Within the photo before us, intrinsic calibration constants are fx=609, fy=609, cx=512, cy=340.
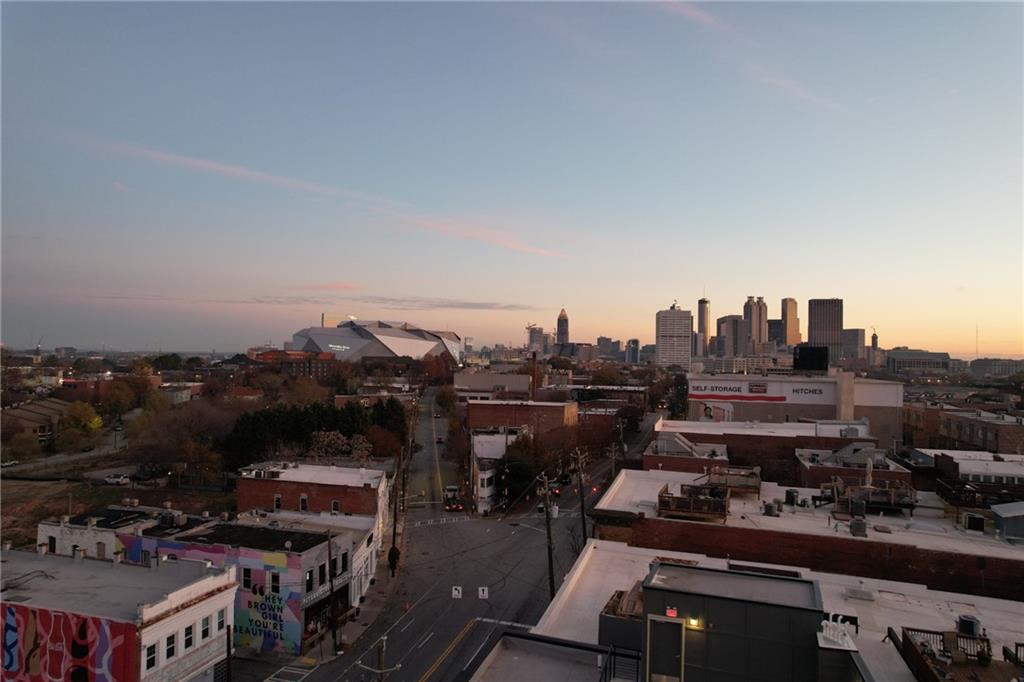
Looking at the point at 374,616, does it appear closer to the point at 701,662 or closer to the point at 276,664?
the point at 276,664

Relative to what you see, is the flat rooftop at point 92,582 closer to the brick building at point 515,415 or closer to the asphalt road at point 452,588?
the asphalt road at point 452,588

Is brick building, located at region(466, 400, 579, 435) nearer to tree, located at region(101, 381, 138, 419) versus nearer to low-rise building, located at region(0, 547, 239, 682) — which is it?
low-rise building, located at region(0, 547, 239, 682)

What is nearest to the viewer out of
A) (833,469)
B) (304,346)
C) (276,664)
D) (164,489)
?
(276,664)

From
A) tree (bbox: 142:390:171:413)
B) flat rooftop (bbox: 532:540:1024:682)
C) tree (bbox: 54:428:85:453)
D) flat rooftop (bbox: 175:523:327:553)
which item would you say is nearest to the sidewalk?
flat rooftop (bbox: 175:523:327:553)

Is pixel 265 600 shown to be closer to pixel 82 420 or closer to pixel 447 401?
pixel 82 420

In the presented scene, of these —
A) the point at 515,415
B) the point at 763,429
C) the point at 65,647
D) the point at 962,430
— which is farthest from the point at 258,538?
the point at 962,430

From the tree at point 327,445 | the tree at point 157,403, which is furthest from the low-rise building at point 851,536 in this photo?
the tree at point 157,403

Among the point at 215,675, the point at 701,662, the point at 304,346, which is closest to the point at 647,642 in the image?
the point at 701,662
